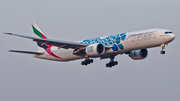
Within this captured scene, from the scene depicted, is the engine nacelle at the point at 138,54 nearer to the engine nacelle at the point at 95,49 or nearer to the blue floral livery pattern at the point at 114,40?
the blue floral livery pattern at the point at 114,40

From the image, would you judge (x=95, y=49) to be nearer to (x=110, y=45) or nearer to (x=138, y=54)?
(x=110, y=45)

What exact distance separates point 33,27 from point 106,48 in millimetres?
18938

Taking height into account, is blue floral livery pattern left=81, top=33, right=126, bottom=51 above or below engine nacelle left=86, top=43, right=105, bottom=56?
above

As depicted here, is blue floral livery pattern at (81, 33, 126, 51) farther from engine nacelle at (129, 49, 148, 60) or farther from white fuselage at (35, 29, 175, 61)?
engine nacelle at (129, 49, 148, 60)

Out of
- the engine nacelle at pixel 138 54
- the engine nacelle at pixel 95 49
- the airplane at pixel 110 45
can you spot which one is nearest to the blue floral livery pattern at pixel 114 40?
the airplane at pixel 110 45

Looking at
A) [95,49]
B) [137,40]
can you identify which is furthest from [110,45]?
[137,40]

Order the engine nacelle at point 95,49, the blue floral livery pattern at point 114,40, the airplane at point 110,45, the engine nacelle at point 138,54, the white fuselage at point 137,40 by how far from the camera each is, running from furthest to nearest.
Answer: the engine nacelle at point 138,54 < the blue floral livery pattern at point 114,40 < the engine nacelle at point 95,49 < the airplane at point 110,45 < the white fuselage at point 137,40

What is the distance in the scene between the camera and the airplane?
4897 centimetres

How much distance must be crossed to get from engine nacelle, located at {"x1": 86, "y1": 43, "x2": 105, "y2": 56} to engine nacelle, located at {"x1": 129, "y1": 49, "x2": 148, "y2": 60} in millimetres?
7641

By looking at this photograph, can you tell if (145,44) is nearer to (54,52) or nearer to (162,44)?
(162,44)

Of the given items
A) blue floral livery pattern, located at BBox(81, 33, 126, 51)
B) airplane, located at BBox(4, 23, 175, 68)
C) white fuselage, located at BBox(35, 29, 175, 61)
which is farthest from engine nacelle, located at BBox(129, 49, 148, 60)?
blue floral livery pattern, located at BBox(81, 33, 126, 51)

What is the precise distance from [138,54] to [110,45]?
6.64 metres

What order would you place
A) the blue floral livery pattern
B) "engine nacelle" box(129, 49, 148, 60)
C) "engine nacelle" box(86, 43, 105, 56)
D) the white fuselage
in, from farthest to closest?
"engine nacelle" box(129, 49, 148, 60)
the blue floral livery pattern
"engine nacelle" box(86, 43, 105, 56)
the white fuselage

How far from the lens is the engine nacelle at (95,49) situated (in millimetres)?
51062
